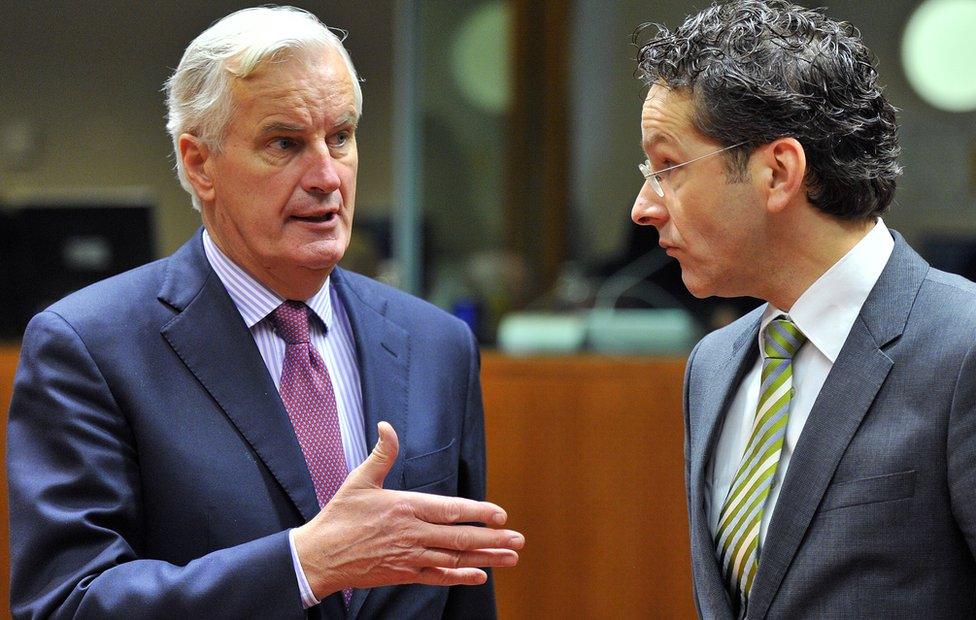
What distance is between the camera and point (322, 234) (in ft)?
5.99

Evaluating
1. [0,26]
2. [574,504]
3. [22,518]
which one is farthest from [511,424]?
[0,26]

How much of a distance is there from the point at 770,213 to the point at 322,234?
0.67m

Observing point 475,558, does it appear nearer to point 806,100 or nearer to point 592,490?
point 806,100

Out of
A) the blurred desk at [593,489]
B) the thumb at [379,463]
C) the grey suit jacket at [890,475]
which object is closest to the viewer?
the grey suit jacket at [890,475]

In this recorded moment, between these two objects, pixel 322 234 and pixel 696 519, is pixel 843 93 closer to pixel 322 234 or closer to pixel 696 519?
pixel 696 519

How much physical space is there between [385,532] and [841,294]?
0.70m

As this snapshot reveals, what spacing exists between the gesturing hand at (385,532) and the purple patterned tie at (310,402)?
0.59 ft

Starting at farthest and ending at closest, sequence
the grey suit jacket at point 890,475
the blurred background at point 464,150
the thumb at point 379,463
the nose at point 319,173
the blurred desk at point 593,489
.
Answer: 1. the blurred background at point 464,150
2. the blurred desk at point 593,489
3. the nose at point 319,173
4. the thumb at point 379,463
5. the grey suit jacket at point 890,475

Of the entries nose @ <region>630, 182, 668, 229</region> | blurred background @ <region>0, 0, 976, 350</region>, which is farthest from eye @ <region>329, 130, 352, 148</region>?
blurred background @ <region>0, 0, 976, 350</region>

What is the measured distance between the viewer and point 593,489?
Answer: 3201 millimetres

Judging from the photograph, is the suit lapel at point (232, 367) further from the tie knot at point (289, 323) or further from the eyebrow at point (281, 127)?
the eyebrow at point (281, 127)

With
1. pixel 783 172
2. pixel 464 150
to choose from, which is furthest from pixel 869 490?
pixel 464 150

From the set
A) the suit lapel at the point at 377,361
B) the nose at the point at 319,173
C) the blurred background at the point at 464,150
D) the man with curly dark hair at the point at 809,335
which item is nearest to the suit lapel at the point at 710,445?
the man with curly dark hair at the point at 809,335

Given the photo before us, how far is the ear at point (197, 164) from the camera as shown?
1861mm
